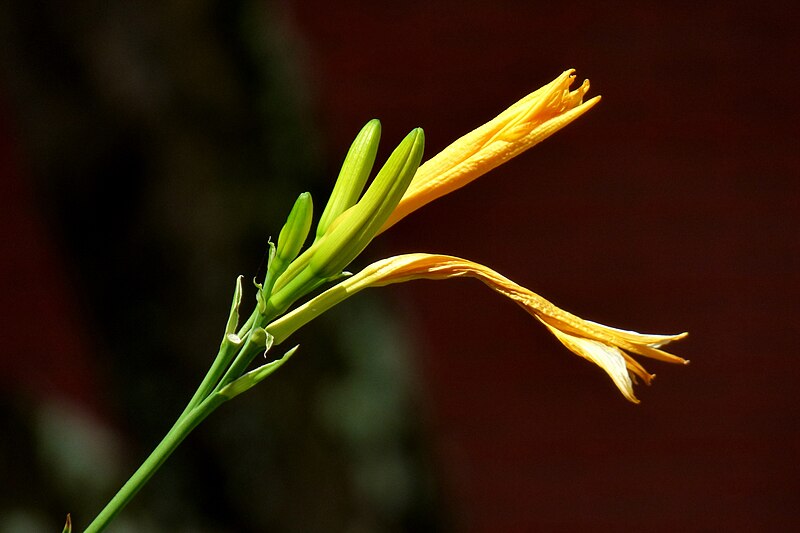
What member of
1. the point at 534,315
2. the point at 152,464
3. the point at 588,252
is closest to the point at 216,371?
the point at 152,464

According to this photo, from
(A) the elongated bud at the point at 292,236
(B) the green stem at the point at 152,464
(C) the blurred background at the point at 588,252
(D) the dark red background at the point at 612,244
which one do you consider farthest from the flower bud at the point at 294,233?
(D) the dark red background at the point at 612,244

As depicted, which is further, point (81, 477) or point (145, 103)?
point (81, 477)

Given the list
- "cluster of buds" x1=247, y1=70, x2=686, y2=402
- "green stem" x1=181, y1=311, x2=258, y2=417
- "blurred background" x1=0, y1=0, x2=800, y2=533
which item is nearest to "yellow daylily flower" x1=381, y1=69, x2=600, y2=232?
"cluster of buds" x1=247, y1=70, x2=686, y2=402

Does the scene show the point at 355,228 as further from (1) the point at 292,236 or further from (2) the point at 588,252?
(2) the point at 588,252

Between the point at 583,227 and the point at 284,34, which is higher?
the point at 284,34

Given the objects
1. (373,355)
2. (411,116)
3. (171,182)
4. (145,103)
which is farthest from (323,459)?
(411,116)

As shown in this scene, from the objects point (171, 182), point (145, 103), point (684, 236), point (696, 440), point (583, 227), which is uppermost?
point (145, 103)

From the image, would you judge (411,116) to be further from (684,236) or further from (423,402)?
(423,402)
